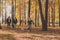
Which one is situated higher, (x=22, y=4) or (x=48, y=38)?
(x=22, y=4)

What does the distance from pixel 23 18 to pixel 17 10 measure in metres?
5.21

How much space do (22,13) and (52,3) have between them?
465 inches

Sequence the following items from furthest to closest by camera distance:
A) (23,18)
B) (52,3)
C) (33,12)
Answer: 1. (23,18)
2. (33,12)
3. (52,3)

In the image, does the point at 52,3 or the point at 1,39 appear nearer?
the point at 1,39

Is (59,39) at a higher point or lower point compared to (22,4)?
lower

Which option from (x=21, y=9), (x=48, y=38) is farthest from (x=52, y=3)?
(x=48, y=38)

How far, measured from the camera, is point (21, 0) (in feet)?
152

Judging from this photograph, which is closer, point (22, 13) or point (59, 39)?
point (59, 39)

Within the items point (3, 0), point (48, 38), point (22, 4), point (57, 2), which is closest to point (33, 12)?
point (22, 4)

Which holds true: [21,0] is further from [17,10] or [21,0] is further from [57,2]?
[57,2]

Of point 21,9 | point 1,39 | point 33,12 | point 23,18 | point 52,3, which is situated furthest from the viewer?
point 23,18

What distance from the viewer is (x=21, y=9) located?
4847cm

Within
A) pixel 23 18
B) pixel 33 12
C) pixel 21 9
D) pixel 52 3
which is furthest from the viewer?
pixel 23 18

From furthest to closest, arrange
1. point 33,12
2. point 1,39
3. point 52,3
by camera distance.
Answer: point 33,12 → point 52,3 → point 1,39
